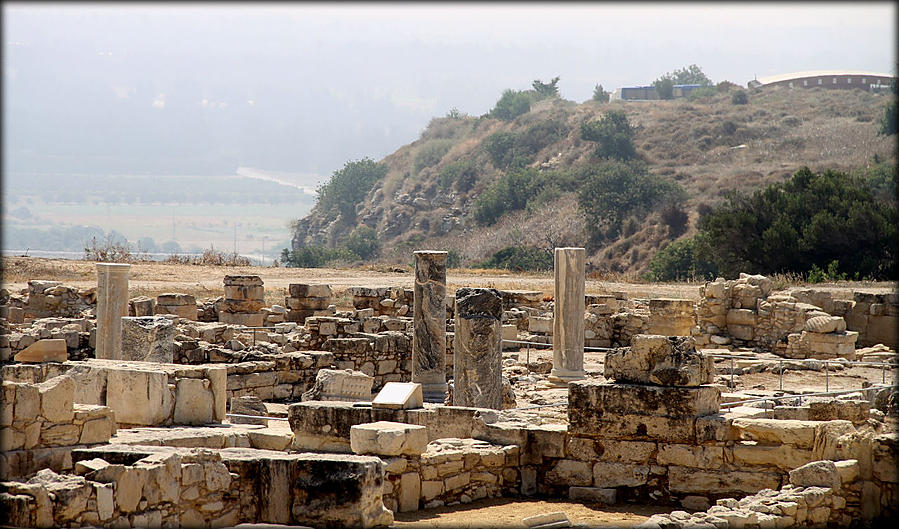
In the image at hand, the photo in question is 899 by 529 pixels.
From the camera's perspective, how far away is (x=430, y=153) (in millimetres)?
83812

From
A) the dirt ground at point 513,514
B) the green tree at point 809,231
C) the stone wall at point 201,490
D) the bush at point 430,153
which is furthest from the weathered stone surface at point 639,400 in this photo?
the bush at point 430,153

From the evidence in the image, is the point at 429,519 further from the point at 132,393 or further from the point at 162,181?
the point at 162,181

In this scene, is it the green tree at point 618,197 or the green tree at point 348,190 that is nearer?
the green tree at point 618,197

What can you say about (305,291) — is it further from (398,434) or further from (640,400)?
(398,434)

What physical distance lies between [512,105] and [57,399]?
83052 millimetres

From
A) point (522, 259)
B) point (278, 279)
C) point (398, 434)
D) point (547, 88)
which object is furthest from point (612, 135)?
point (398, 434)

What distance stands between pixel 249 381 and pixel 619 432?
242 inches

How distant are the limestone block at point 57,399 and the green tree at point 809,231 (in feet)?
84.2

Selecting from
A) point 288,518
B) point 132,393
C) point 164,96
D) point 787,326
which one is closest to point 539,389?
point 787,326

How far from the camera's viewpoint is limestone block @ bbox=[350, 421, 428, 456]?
8531 mm

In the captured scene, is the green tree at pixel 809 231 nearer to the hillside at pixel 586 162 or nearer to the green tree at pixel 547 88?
the hillside at pixel 586 162

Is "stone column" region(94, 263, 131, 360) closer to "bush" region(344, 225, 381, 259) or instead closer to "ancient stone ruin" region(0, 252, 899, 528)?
"ancient stone ruin" region(0, 252, 899, 528)

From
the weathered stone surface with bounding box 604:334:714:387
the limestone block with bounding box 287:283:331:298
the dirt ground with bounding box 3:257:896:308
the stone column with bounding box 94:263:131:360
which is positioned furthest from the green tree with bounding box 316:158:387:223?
the weathered stone surface with bounding box 604:334:714:387

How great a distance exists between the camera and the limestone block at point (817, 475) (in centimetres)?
797
